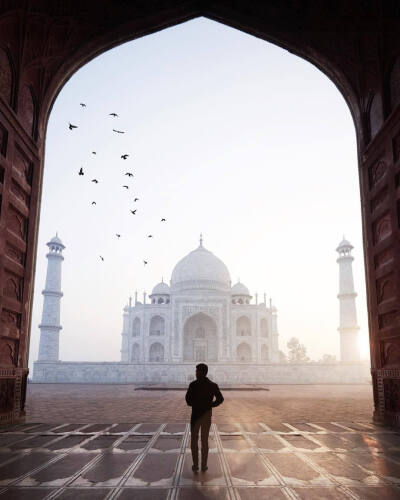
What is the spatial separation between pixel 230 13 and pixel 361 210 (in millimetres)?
4303

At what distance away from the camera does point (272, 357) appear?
41.4 metres

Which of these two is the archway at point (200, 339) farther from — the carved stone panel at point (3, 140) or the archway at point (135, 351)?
the carved stone panel at point (3, 140)

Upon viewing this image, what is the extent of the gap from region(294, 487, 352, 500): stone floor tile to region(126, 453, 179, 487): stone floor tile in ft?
3.34

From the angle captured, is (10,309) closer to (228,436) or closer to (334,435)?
(228,436)

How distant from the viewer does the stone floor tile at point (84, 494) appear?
314cm

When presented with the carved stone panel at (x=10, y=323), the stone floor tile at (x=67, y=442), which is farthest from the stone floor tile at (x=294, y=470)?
the carved stone panel at (x=10, y=323)

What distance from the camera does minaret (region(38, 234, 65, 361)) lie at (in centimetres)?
3338

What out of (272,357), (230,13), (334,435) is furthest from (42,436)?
(272,357)

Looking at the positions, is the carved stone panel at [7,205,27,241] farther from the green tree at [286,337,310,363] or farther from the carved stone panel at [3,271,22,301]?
the green tree at [286,337,310,363]

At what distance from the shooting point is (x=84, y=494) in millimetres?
3223

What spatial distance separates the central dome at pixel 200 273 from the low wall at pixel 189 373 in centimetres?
1401

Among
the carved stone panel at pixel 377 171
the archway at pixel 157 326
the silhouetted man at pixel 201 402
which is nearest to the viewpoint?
the silhouetted man at pixel 201 402

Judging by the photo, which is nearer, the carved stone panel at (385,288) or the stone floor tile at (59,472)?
the stone floor tile at (59,472)

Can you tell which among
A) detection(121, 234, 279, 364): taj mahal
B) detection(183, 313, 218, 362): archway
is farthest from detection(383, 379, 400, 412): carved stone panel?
detection(183, 313, 218, 362): archway
